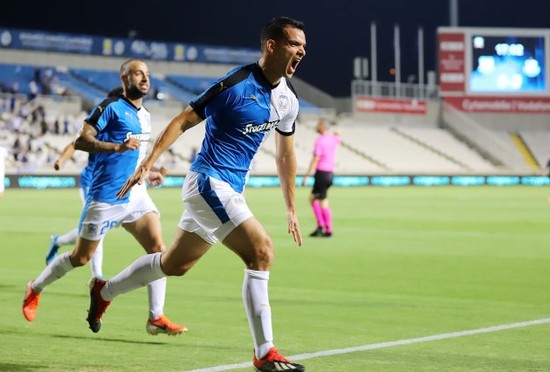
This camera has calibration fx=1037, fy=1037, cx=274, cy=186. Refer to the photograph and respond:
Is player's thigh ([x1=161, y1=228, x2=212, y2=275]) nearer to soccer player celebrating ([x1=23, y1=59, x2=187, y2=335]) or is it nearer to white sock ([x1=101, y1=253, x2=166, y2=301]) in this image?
white sock ([x1=101, y1=253, x2=166, y2=301])

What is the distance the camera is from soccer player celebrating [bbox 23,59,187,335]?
9.18m

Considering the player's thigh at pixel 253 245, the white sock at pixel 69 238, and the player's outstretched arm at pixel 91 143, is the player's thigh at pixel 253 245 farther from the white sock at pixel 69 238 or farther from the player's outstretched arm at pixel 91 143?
the white sock at pixel 69 238

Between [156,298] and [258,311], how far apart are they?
2.06 metres

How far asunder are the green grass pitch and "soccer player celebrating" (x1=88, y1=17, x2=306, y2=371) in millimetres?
713

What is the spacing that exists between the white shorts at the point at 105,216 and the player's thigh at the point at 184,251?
1914mm

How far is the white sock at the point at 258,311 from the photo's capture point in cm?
667

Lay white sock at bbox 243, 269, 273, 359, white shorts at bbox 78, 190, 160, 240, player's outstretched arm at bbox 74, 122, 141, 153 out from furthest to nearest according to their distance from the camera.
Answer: white shorts at bbox 78, 190, 160, 240 < player's outstretched arm at bbox 74, 122, 141, 153 < white sock at bbox 243, 269, 273, 359

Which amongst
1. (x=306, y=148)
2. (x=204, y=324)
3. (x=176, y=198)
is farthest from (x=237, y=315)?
(x=306, y=148)

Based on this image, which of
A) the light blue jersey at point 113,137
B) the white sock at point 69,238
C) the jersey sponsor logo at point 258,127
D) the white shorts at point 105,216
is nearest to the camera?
the jersey sponsor logo at point 258,127

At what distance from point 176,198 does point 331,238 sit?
17.0 m

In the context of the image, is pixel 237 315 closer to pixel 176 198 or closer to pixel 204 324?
pixel 204 324

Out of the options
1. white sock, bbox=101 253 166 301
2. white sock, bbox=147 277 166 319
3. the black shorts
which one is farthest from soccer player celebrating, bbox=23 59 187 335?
the black shorts

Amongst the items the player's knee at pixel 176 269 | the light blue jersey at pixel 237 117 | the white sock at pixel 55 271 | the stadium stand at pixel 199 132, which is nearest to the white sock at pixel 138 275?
the player's knee at pixel 176 269

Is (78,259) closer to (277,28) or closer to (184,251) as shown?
(184,251)
